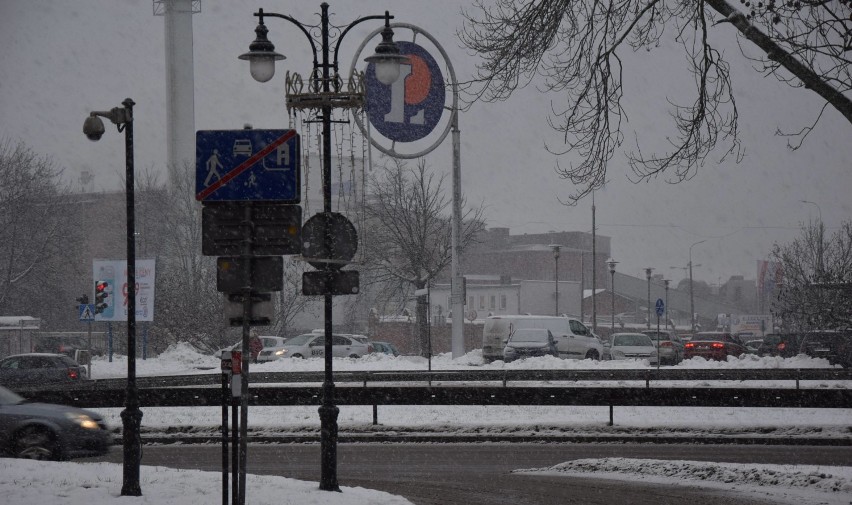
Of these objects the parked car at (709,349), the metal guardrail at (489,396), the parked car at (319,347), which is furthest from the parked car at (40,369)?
the parked car at (709,349)

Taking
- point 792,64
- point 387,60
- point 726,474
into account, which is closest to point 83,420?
point 387,60

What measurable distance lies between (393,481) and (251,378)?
15.7 meters

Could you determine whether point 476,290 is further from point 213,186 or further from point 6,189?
point 213,186

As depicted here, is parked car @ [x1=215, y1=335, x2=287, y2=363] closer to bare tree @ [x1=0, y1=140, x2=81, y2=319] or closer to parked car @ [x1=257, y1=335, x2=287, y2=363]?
parked car @ [x1=257, y1=335, x2=287, y2=363]

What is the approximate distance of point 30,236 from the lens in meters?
60.4

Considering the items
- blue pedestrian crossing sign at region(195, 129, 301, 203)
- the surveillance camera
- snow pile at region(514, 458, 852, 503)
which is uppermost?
the surveillance camera

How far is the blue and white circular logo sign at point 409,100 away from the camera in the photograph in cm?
1977

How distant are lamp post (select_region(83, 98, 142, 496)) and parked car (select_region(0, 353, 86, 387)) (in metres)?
21.5

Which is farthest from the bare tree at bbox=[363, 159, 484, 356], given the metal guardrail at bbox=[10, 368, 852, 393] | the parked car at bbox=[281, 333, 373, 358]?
the metal guardrail at bbox=[10, 368, 852, 393]

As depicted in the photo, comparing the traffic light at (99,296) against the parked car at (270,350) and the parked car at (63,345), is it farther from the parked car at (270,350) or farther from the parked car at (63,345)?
the parked car at (63,345)

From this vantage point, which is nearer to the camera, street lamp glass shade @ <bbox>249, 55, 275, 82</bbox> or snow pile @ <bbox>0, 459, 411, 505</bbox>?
snow pile @ <bbox>0, 459, 411, 505</bbox>

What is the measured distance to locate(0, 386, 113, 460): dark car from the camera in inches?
606

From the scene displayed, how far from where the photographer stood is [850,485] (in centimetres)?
1244

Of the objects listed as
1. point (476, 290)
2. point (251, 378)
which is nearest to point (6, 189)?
point (251, 378)
